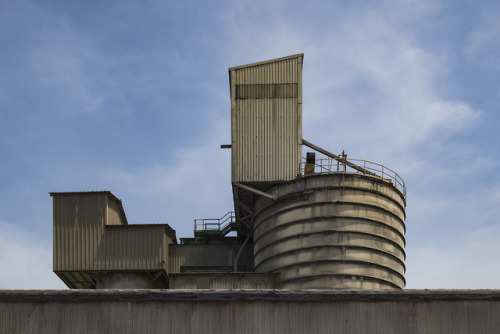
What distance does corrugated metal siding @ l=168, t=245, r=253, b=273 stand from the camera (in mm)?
39062

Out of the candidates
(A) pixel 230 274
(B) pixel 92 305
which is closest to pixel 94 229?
(A) pixel 230 274

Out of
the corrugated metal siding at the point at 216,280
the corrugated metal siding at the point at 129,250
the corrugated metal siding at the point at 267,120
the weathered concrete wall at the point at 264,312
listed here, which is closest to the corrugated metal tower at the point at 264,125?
the corrugated metal siding at the point at 267,120

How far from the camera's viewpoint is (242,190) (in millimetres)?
36625

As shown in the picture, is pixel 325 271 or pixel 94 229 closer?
pixel 325 271

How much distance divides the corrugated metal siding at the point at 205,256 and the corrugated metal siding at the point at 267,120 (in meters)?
6.06

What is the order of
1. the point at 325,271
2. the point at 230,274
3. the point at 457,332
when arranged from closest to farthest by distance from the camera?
the point at 457,332, the point at 325,271, the point at 230,274

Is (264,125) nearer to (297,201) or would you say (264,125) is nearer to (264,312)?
(297,201)

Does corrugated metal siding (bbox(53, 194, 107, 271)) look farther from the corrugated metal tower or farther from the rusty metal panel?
the corrugated metal tower

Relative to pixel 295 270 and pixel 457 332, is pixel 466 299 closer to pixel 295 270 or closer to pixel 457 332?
pixel 457 332

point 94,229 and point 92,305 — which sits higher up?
point 94,229

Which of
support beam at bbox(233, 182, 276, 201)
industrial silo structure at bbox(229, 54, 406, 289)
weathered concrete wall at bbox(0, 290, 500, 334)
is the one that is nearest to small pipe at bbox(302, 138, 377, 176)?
industrial silo structure at bbox(229, 54, 406, 289)

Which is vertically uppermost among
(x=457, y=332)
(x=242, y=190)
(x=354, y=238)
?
(x=242, y=190)

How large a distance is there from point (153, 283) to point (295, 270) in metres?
8.23

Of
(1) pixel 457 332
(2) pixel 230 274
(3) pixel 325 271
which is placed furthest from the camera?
(2) pixel 230 274
